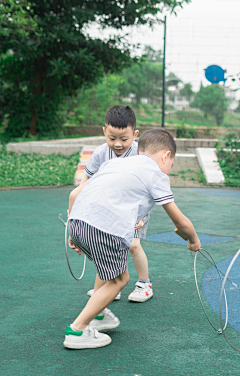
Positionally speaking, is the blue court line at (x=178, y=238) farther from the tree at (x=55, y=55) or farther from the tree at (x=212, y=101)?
the tree at (x=212, y=101)

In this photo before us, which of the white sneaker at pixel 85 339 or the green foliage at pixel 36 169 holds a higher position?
the white sneaker at pixel 85 339

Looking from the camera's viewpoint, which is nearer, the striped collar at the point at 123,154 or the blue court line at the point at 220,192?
the striped collar at the point at 123,154

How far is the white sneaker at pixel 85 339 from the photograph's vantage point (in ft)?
8.39

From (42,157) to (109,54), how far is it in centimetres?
414

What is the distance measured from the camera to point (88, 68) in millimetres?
12953

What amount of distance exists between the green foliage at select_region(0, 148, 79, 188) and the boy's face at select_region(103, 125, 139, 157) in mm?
6245

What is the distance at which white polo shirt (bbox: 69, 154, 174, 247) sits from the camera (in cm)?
238

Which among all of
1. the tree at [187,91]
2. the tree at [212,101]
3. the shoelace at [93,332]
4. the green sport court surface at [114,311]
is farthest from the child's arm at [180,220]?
the tree at [187,91]

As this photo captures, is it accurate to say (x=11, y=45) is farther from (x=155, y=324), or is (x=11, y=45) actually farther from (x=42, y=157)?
(x=155, y=324)

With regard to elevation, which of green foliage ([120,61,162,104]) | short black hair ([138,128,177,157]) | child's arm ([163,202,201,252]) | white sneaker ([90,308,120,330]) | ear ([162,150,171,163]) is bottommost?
white sneaker ([90,308,120,330])

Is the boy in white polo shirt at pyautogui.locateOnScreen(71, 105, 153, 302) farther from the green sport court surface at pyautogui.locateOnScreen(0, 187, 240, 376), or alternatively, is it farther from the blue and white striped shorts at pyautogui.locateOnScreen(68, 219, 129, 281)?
the blue and white striped shorts at pyautogui.locateOnScreen(68, 219, 129, 281)

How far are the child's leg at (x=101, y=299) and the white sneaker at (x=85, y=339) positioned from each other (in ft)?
0.13

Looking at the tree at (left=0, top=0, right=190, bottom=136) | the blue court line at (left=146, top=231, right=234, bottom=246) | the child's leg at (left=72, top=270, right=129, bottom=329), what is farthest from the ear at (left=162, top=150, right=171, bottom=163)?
the tree at (left=0, top=0, right=190, bottom=136)

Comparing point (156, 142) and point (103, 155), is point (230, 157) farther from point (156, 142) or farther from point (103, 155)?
point (156, 142)
